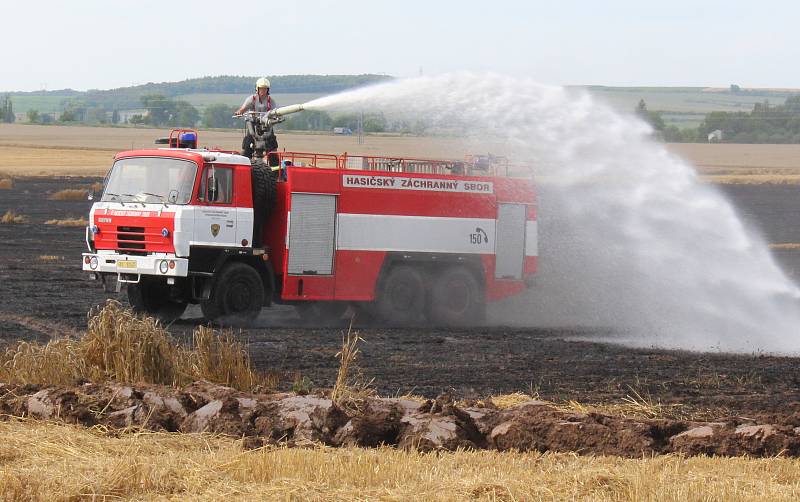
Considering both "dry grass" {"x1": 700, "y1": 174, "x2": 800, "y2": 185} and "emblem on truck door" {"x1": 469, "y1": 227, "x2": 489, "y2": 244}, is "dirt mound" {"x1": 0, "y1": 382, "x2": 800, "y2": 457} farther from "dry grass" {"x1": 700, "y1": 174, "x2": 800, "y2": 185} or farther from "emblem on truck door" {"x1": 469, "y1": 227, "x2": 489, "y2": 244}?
"dry grass" {"x1": 700, "y1": 174, "x2": 800, "y2": 185}

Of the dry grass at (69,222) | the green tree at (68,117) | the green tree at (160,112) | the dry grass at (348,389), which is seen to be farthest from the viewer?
the green tree at (68,117)

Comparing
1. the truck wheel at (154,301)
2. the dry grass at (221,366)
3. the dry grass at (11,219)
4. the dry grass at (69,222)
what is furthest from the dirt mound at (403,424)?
the dry grass at (11,219)

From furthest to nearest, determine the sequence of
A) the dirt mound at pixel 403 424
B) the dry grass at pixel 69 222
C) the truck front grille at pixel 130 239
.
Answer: the dry grass at pixel 69 222 → the truck front grille at pixel 130 239 → the dirt mound at pixel 403 424

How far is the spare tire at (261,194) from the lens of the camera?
19328 mm

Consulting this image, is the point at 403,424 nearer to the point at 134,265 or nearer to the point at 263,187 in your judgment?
the point at 134,265

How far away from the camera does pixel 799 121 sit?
98125mm

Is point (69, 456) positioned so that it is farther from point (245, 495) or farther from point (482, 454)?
point (482, 454)

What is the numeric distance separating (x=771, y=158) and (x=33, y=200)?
5647 centimetres

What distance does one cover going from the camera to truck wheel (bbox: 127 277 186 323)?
19.7 metres

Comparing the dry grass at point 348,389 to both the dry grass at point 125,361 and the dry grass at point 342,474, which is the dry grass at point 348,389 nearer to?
the dry grass at point 125,361

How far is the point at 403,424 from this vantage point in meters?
9.97

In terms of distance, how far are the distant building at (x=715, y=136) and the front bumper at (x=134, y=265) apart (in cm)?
8528

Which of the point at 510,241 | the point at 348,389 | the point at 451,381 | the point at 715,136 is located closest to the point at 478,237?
the point at 510,241

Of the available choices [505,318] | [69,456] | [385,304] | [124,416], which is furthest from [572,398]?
[505,318]
